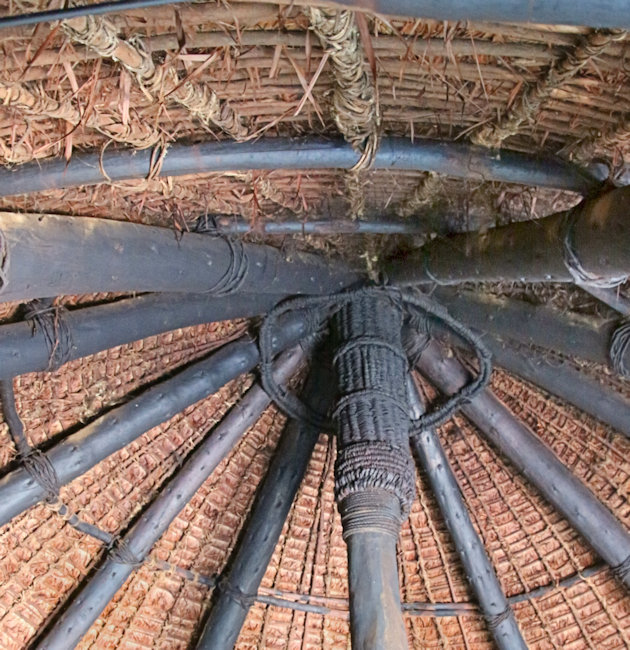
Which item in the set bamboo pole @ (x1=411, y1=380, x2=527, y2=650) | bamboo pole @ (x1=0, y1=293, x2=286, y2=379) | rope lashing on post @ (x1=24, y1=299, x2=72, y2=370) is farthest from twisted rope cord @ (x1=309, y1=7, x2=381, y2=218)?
bamboo pole @ (x1=411, y1=380, x2=527, y2=650)

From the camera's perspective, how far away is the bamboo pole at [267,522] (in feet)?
12.5

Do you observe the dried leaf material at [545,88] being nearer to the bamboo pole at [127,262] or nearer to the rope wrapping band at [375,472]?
the bamboo pole at [127,262]

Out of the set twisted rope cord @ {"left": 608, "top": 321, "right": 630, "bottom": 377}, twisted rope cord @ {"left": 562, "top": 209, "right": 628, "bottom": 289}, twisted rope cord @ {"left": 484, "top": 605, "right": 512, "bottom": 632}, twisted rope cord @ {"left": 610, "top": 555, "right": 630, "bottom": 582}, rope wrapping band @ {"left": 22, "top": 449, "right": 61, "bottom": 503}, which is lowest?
twisted rope cord @ {"left": 562, "top": 209, "right": 628, "bottom": 289}

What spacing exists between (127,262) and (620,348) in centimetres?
196

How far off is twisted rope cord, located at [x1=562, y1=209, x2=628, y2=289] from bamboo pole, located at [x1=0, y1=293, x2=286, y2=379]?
62.8 inches

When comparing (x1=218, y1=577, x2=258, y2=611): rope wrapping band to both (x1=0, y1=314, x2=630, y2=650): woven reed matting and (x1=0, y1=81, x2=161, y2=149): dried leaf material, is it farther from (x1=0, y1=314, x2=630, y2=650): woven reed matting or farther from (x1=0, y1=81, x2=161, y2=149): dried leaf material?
(x1=0, y1=81, x2=161, y2=149): dried leaf material

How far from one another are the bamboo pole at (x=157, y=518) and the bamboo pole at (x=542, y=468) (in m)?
0.73

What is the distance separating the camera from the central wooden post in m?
2.51

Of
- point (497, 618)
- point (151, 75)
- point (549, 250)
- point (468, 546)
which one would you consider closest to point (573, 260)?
point (549, 250)

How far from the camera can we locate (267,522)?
3850 mm

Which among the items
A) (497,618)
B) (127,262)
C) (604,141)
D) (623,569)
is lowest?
(127,262)

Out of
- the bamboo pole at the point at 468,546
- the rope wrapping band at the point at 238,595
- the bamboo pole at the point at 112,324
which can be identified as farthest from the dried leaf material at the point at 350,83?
the rope wrapping band at the point at 238,595

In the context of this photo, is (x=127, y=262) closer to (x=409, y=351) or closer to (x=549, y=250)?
(x=549, y=250)

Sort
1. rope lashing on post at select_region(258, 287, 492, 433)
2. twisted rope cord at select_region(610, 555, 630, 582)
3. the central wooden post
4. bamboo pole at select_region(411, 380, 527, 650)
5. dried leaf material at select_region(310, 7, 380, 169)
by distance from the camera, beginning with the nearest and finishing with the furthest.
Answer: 1. dried leaf material at select_region(310, 7, 380, 169)
2. the central wooden post
3. rope lashing on post at select_region(258, 287, 492, 433)
4. twisted rope cord at select_region(610, 555, 630, 582)
5. bamboo pole at select_region(411, 380, 527, 650)
